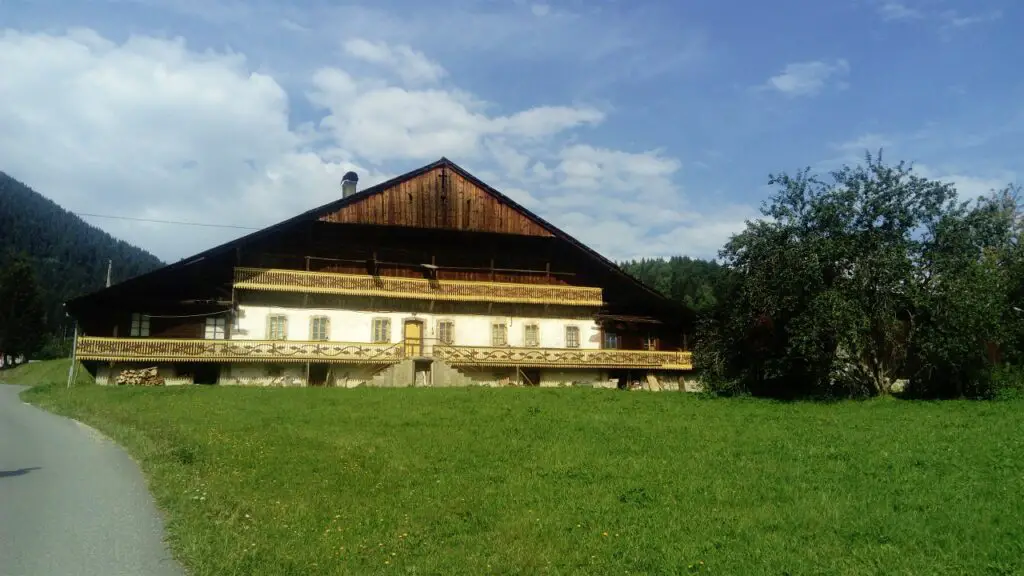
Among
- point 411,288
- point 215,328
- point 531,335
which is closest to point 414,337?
point 411,288

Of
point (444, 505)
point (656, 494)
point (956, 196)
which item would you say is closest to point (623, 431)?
point (656, 494)

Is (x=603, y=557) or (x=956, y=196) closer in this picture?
(x=603, y=557)

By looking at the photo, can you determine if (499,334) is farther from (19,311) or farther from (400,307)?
(19,311)

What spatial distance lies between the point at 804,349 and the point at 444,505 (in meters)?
21.5

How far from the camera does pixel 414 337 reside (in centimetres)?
3875

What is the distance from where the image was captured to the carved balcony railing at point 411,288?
36.0m

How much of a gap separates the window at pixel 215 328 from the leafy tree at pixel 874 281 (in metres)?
24.2

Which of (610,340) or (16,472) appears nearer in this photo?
(16,472)

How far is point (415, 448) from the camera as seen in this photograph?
15242 millimetres

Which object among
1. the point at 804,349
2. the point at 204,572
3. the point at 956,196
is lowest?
the point at 204,572

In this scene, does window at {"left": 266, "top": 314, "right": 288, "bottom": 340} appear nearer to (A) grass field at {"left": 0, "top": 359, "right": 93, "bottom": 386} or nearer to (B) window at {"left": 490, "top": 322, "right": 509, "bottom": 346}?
(B) window at {"left": 490, "top": 322, "right": 509, "bottom": 346}

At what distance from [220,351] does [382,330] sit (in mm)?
7721

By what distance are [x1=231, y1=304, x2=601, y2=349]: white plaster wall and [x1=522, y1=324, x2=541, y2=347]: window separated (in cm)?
12

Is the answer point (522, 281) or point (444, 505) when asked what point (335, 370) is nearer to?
point (522, 281)
